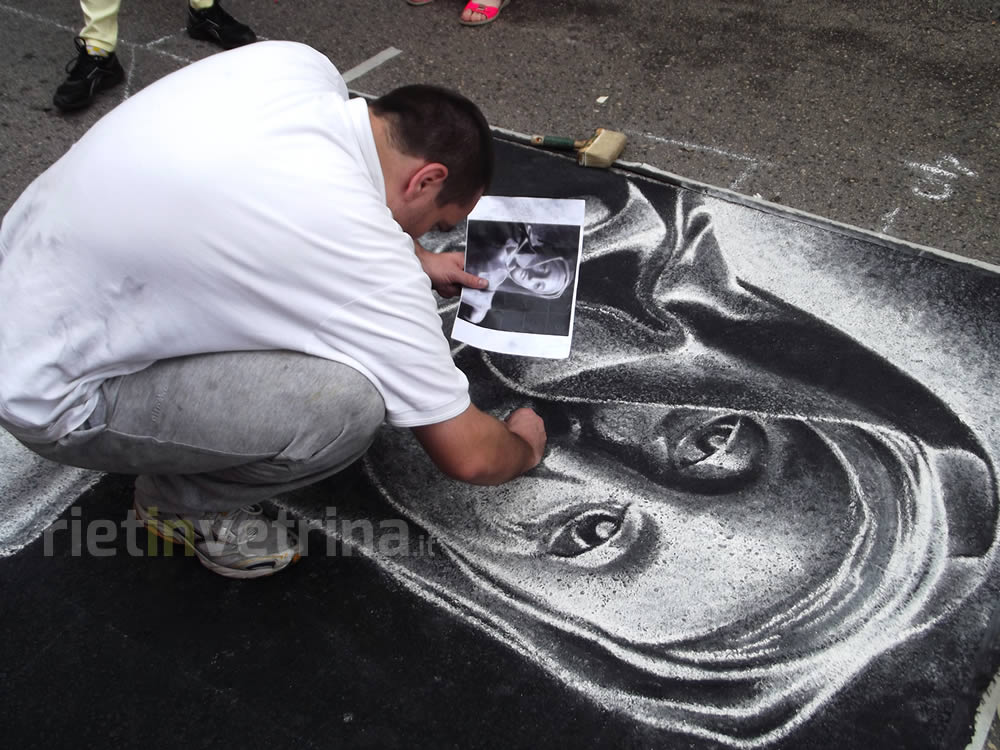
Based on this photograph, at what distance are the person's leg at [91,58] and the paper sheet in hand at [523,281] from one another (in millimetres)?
1915

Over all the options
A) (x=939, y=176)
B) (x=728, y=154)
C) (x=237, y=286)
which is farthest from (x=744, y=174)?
(x=237, y=286)

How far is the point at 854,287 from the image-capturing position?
225cm

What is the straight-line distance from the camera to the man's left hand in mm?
2102

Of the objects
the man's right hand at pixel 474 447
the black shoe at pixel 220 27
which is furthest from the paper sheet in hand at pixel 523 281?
the black shoe at pixel 220 27

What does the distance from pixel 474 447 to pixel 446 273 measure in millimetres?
714

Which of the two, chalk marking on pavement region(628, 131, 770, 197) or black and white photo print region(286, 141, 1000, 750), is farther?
chalk marking on pavement region(628, 131, 770, 197)

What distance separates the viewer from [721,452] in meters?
1.90

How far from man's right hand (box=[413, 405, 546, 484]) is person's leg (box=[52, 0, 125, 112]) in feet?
8.16

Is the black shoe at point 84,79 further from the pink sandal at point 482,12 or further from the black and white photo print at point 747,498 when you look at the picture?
the black and white photo print at point 747,498

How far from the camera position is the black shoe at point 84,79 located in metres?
3.10

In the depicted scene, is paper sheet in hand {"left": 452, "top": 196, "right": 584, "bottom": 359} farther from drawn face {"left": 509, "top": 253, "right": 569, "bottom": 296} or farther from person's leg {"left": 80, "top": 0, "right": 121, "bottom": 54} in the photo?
person's leg {"left": 80, "top": 0, "right": 121, "bottom": 54}

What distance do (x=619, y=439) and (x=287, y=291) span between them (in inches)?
37.5

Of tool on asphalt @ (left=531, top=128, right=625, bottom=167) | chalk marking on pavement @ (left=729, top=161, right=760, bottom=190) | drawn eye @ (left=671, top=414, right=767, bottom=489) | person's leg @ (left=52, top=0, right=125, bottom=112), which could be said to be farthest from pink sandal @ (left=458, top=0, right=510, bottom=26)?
drawn eye @ (left=671, top=414, right=767, bottom=489)

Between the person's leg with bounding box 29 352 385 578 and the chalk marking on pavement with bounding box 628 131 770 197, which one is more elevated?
the chalk marking on pavement with bounding box 628 131 770 197
